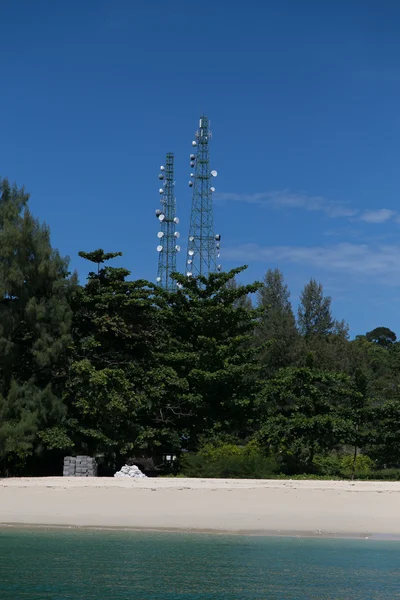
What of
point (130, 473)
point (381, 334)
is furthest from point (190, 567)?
point (381, 334)

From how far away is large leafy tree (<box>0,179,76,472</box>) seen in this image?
22562mm

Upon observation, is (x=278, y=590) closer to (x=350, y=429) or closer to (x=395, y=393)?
(x=350, y=429)

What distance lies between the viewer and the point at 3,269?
23.0 m

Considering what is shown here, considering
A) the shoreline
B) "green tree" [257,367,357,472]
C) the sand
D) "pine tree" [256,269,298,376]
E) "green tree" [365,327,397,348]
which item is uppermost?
"green tree" [365,327,397,348]

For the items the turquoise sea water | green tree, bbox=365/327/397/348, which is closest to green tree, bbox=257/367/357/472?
the turquoise sea water

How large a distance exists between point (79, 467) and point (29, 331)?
4.50 m

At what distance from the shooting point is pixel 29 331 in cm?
2372

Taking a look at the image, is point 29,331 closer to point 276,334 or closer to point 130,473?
point 130,473

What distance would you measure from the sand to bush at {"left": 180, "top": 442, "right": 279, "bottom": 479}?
260cm

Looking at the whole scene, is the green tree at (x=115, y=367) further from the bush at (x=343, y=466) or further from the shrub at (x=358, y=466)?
the shrub at (x=358, y=466)

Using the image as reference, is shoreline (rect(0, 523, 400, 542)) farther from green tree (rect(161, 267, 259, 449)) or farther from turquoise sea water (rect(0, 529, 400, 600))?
green tree (rect(161, 267, 259, 449))

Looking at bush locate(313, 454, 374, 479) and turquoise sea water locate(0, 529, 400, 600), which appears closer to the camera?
Answer: turquoise sea water locate(0, 529, 400, 600)

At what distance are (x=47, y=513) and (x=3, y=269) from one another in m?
8.50

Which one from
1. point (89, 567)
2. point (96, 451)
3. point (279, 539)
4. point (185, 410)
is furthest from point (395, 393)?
point (89, 567)
